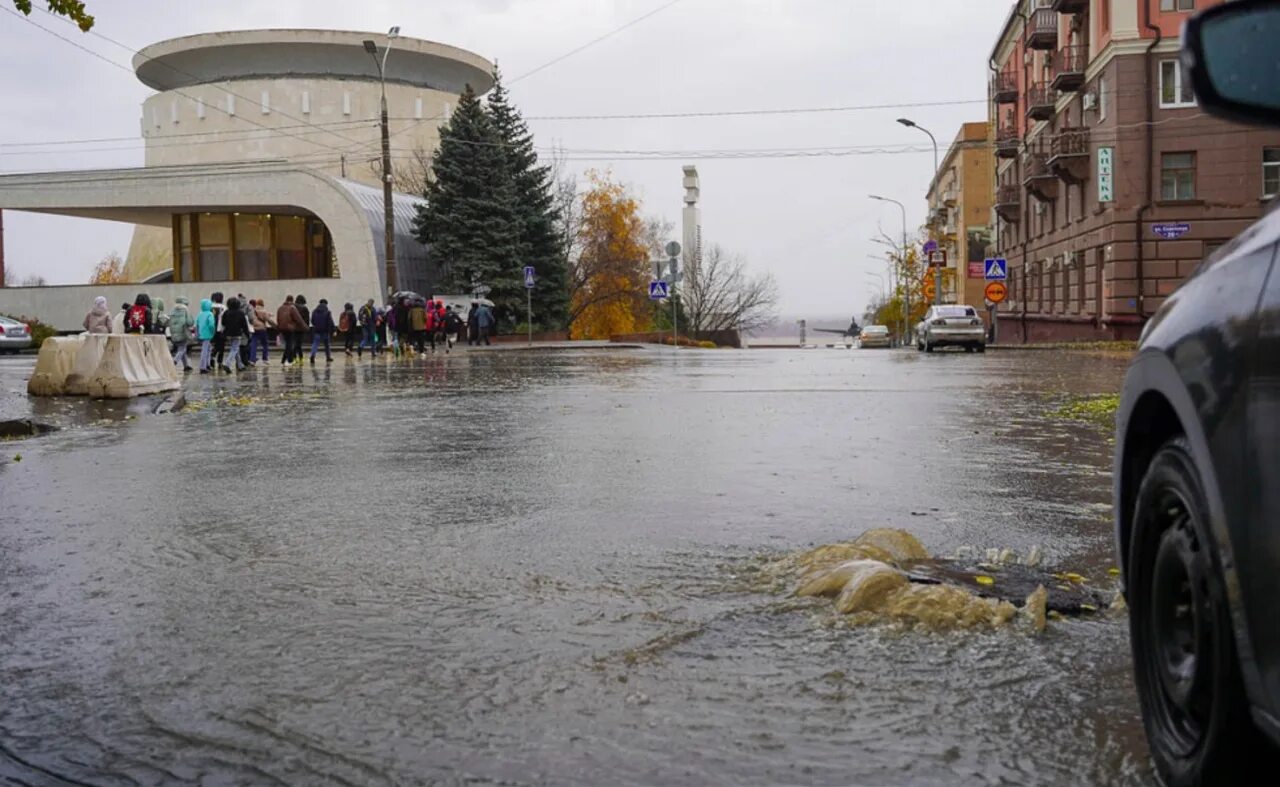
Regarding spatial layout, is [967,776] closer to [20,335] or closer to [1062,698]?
[1062,698]

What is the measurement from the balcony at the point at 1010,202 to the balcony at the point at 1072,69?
1340cm

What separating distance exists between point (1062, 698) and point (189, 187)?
5580cm

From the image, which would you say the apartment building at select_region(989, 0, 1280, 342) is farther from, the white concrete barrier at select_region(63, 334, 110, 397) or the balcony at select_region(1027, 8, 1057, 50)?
the white concrete barrier at select_region(63, 334, 110, 397)

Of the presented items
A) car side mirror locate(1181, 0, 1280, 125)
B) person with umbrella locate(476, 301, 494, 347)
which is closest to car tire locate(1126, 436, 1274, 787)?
car side mirror locate(1181, 0, 1280, 125)

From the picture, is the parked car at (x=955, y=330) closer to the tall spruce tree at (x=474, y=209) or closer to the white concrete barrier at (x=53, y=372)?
the tall spruce tree at (x=474, y=209)

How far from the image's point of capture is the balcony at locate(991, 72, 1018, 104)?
60.6m

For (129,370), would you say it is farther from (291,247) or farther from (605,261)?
(605,261)

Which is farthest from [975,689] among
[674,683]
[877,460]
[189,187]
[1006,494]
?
[189,187]

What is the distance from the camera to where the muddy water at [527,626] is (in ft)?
11.1

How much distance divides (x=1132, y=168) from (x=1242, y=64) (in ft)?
132

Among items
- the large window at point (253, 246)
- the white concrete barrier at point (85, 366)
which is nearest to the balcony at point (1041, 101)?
the large window at point (253, 246)

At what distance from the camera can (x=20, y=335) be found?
4491 cm

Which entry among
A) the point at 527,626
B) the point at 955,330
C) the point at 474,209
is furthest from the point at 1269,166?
the point at 527,626

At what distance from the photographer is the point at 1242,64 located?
8.05ft
